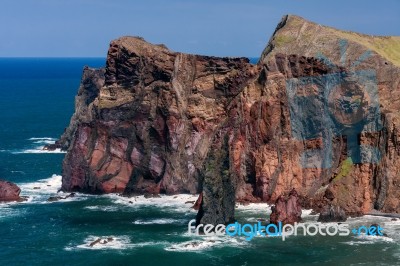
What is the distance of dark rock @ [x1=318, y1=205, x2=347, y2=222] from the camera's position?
13475cm

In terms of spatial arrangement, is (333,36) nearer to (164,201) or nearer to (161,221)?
(164,201)

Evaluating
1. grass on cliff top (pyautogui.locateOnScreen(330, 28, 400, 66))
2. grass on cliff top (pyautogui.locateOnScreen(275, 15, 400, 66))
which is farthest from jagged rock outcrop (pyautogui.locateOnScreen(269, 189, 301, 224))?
grass on cliff top (pyautogui.locateOnScreen(275, 15, 400, 66))

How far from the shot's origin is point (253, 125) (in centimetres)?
15600

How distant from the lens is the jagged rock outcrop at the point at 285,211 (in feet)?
432

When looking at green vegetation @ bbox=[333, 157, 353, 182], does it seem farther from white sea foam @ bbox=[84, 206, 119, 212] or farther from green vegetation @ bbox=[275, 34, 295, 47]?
white sea foam @ bbox=[84, 206, 119, 212]

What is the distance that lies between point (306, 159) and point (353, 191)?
520 inches

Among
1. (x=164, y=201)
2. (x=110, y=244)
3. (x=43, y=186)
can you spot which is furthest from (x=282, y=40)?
(x=110, y=244)

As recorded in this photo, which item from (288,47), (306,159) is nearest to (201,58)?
(288,47)

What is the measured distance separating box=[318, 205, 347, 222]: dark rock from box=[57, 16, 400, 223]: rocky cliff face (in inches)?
232

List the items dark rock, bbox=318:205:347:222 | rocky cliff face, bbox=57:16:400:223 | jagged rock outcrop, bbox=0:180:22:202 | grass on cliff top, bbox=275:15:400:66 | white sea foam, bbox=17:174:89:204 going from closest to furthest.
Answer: dark rock, bbox=318:205:347:222 < rocky cliff face, bbox=57:16:400:223 < jagged rock outcrop, bbox=0:180:22:202 < white sea foam, bbox=17:174:89:204 < grass on cliff top, bbox=275:15:400:66

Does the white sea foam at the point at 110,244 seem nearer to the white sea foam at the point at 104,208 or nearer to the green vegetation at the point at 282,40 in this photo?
the white sea foam at the point at 104,208

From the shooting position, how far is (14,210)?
150 meters

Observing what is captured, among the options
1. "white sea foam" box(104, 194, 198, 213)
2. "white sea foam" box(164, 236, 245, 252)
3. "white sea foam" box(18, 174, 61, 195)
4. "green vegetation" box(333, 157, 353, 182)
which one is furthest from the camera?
"white sea foam" box(18, 174, 61, 195)

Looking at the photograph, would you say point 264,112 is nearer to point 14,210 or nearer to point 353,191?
point 353,191
